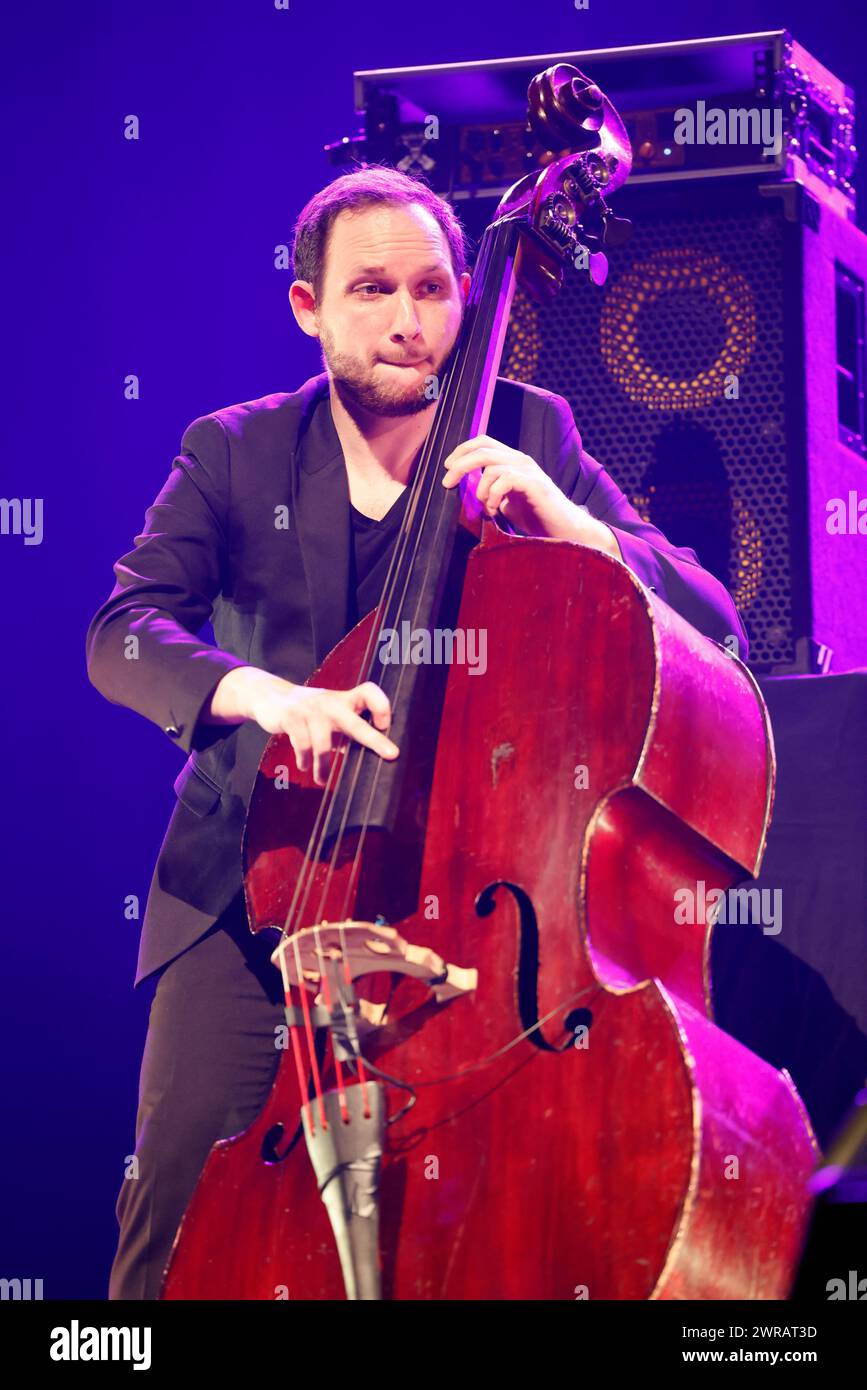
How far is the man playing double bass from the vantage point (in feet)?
6.18

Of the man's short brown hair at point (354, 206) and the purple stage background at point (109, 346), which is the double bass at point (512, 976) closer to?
the man's short brown hair at point (354, 206)

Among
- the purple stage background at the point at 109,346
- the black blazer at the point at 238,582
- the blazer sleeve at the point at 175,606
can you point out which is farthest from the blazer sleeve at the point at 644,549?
the purple stage background at the point at 109,346

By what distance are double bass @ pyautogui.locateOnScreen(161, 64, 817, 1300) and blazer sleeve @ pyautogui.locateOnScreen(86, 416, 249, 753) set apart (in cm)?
13

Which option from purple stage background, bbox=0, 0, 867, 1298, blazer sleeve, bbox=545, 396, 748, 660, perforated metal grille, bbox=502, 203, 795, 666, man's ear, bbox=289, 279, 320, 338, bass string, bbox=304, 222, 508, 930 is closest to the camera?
bass string, bbox=304, 222, 508, 930

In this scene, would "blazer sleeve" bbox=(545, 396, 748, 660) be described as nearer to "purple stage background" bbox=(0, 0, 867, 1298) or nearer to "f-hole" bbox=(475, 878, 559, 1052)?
"f-hole" bbox=(475, 878, 559, 1052)

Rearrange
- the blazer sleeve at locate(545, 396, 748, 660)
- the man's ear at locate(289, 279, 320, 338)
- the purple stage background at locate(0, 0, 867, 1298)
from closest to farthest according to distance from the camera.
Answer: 1. the blazer sleeve at locate(545, 396, 748, 660)
2. the man's ear at locate(289, 279, 320, 338)
3. the purple stage background at locate(0, 0, 867, 1298)

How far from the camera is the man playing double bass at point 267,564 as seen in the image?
1.88 metres

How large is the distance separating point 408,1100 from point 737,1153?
31cm

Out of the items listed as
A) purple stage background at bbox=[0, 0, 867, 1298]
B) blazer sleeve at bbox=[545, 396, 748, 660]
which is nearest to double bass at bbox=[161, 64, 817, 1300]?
blazer sleeve at bbox=[545, 396, 748, 660]

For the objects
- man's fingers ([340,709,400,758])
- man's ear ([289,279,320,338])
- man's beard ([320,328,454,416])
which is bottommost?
man's fingers ([340,709,400,758])

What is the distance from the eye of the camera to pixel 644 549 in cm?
198

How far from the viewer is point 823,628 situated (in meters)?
2.37

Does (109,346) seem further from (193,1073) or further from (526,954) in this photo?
(526,954)
